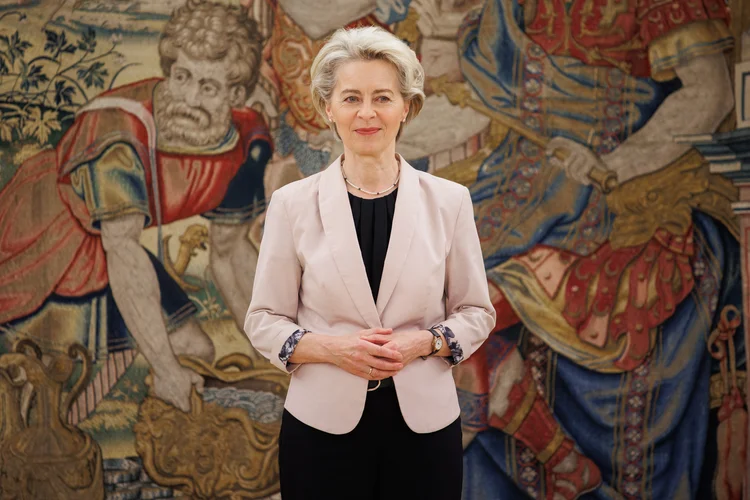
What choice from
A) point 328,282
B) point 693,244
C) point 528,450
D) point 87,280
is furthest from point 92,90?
point 693,244

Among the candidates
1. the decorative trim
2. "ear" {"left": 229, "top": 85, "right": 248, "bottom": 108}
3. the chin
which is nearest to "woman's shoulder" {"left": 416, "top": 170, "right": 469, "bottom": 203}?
the chin

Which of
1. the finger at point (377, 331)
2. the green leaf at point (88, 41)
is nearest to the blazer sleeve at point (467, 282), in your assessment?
the finger at point (377, 331)

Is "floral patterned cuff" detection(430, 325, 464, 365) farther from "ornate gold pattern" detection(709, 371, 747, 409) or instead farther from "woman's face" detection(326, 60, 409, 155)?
"ornate gold pattern" detection(709, 371, 747, 409)

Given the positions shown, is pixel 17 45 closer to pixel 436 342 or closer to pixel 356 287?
pixel 356 287

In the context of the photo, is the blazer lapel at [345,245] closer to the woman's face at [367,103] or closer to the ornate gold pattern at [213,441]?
the woman's face at [367,103]

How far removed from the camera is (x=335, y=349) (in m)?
2.15

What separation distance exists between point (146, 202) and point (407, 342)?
2865 millimetres

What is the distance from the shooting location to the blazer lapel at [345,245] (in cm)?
217

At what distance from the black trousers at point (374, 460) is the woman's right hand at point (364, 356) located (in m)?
0.09

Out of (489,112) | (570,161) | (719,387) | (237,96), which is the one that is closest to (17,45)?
(237,96)

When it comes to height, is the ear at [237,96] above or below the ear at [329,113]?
above

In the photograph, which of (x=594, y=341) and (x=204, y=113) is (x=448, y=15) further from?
(x=594, y=341)

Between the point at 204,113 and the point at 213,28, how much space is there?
1.62ft

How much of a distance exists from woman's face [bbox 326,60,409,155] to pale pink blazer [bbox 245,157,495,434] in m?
0.14
